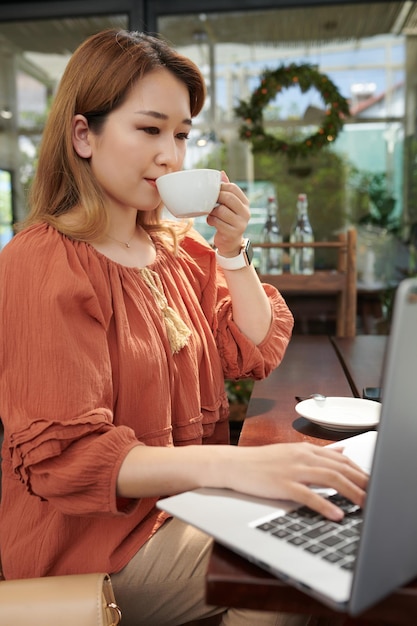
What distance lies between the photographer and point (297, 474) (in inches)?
27.1

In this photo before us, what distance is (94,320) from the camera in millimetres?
951

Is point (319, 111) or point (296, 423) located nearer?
point (296, 423)

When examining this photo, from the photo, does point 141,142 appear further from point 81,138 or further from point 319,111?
point 319,111

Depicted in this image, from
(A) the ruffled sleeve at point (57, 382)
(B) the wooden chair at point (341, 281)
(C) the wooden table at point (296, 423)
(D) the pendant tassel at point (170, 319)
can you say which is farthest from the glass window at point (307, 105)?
(A) the ruffled sleeve at point (57, 382)

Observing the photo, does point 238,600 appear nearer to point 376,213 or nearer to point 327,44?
point 376,213

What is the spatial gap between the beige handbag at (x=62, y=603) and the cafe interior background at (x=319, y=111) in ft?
11.2

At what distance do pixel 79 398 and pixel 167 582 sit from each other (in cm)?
29

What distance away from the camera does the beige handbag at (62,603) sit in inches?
30.6

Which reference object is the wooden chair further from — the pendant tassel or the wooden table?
the pendant tassel

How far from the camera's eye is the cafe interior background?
411cm

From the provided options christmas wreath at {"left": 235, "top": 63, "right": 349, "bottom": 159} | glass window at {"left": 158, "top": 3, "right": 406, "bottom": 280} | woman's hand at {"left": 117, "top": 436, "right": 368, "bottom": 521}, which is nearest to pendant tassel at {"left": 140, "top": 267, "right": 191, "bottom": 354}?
woman's hand at {"left": 117, "top": 436, "right": 368, "bottom": 521}

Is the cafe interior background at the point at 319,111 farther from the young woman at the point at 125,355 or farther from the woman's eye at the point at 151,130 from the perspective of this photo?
the woman's eye at the point at 151,130

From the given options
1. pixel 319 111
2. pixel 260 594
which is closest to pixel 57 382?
pixel 260 594

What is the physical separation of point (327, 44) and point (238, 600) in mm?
4160
